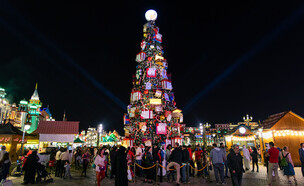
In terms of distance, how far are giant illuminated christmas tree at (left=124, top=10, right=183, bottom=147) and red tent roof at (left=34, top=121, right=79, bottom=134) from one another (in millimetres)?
6863

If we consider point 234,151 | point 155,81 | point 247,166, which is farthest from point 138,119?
point 234,151

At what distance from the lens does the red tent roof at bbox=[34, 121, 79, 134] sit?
65.4 feet

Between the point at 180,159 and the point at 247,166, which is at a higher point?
the point at 180,159

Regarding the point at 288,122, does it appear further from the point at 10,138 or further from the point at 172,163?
the point at 10,138

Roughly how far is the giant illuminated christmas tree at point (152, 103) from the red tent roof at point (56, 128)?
6.86 metres

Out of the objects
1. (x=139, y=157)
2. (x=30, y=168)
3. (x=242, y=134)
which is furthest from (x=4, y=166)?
(x=242, y=134)

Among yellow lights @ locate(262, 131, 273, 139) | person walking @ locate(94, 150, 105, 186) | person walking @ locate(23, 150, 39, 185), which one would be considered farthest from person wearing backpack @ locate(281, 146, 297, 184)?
person walking @ locate(23, 150, 39, 185)

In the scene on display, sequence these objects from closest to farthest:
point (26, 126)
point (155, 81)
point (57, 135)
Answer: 1. point (26, 126)
2. point (57, 135)
3. point (155, 81)

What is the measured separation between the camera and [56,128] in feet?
66.5

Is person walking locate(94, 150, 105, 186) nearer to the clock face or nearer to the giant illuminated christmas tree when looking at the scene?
the giant illuminated christmas tree

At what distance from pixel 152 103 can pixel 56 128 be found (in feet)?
38.0

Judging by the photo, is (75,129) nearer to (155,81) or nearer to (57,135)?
(57,135)

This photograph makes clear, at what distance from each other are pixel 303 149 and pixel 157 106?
1464cm

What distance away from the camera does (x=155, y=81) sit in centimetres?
2306
